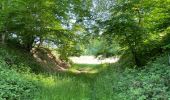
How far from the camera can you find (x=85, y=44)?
63.5 ft

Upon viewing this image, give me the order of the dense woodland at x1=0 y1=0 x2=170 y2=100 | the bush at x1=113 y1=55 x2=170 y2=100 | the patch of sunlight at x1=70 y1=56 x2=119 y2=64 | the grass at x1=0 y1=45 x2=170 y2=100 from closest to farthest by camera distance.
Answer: the bush at x1=113 y1=55 x2=170 y2=100 < the grass at x1=0 y1=45 x2=170 y2=100 < the dense woodland at x1=0 y1=0 x2=170 y2=100 < the patch of sunlight at x1=70 y1=56 x2=119 y2=64

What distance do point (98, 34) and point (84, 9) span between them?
11.4 ft

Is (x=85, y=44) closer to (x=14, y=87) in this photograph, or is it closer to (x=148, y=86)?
(x=14, y=87)

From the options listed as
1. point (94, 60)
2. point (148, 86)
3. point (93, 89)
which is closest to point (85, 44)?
point (93, 89)

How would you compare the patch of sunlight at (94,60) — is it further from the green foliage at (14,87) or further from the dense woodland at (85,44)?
the green foliage at (14,87)

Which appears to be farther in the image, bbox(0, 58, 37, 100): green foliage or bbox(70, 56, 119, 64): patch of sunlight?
bbox(70, 56, 119, 64): patch of sunlight

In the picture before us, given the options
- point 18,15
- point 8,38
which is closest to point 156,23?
point 18,15

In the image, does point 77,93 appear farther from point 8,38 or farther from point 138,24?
point 8,38

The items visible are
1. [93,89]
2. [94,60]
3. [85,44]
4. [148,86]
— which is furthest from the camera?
[94,60]

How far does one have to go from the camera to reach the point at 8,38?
700 inches

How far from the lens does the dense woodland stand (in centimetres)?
916

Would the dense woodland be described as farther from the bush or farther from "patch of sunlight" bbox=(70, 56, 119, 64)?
"patch of sunlight" bbox=(70, 56, 119, 64)

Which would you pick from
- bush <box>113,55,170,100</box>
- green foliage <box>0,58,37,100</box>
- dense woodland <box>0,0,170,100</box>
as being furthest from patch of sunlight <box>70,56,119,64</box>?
green foliage <box>0,58,37,100</box>

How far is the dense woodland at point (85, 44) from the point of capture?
361 inches
